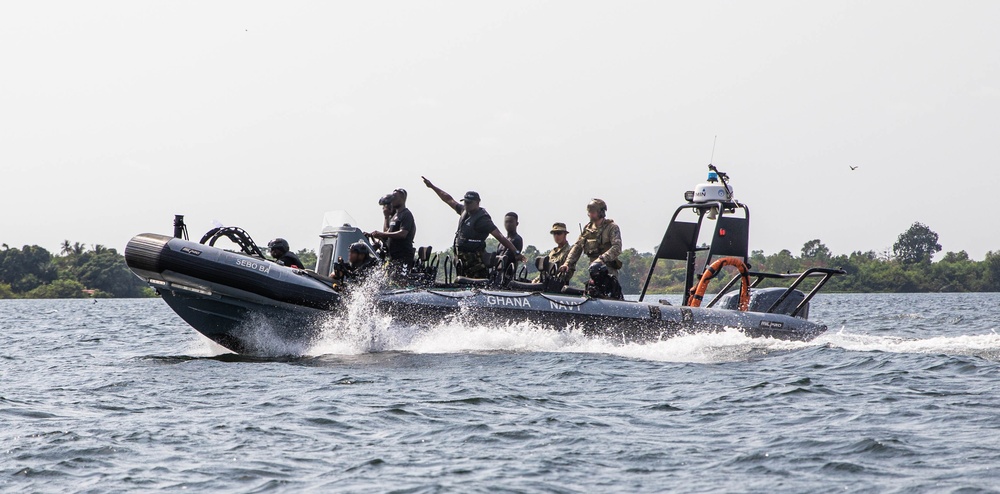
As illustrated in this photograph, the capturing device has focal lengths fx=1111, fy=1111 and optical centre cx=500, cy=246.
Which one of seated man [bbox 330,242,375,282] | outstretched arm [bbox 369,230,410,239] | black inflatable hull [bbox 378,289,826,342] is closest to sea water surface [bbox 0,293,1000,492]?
black inflatable hull [bbox 378,289,826,342]

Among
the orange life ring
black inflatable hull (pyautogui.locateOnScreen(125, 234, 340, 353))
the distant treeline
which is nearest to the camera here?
black inflatable hull (pyautogui.locateOnScreen(125, 234, 340, 353))

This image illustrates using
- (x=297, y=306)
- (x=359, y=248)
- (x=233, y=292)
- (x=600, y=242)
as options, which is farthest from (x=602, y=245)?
(x=233, y=292)

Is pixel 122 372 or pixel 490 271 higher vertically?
pixel 490 271

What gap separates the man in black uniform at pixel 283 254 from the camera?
39.2ft

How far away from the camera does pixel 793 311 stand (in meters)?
12.5

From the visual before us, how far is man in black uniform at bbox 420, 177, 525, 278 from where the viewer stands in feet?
38.9

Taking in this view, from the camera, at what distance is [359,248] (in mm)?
11219

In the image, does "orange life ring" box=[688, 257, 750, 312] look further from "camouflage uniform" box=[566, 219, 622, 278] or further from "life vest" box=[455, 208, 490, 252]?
"life vest" box=[455, 208, 490, 252]

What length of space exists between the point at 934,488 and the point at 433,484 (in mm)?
2404

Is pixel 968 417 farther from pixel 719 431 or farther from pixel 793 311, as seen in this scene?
pixel 793 311

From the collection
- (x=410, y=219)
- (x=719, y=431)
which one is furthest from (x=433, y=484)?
(x=410, y=219)

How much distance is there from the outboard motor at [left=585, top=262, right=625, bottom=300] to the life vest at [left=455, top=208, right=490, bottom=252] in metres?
1.21

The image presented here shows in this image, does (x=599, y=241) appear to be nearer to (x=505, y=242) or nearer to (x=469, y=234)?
(x=505, y=242)

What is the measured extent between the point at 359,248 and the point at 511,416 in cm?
429
